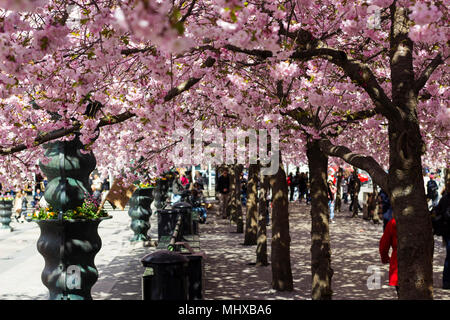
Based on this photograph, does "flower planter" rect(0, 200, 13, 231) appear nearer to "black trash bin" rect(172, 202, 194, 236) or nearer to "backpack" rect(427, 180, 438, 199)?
"black trash bin" rect(172, 202, 194, 236)

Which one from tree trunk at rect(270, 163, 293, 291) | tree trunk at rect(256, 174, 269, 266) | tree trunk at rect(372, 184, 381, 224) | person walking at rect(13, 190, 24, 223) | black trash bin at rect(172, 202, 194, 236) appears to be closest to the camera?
tree trunk at rect(270, 163, 293, 291)

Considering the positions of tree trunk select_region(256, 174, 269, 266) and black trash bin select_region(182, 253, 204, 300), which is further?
tree trunk select_region(256, 174, 269, 266)

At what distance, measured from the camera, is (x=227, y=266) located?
13.2m

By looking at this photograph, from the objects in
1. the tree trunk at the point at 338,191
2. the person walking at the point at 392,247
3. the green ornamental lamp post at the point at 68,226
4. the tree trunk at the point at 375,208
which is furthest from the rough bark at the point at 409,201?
the tree trunk at the point at 338,191

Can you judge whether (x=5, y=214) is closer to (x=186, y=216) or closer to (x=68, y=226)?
(x=186, y=216)

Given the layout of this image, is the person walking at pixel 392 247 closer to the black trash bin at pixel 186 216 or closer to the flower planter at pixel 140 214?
the black trash bin at pixel 186 216

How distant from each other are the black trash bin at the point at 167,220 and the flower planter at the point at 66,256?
4.03m

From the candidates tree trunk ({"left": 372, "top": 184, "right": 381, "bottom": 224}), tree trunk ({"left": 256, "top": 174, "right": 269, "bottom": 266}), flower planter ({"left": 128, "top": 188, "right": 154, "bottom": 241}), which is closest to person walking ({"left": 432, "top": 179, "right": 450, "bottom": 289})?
tree trunk ({"left": 256, "top": 174, "right": 269, "bottom": 266})

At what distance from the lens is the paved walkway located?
403 inches

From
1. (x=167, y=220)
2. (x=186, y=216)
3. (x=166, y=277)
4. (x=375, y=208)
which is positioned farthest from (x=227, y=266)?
Answer: (x=375, y=208)

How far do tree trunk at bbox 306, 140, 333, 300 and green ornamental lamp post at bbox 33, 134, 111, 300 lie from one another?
337 cm
